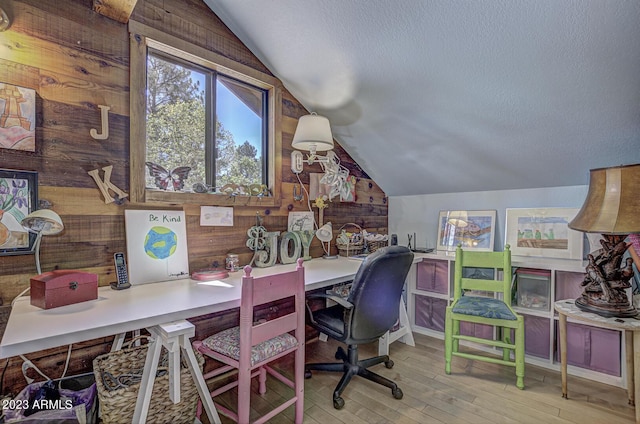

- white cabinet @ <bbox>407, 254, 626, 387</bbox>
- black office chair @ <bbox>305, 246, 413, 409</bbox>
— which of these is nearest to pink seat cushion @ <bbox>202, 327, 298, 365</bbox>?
black office chair @ <bbox>305, 246, 413, 409</bbox>

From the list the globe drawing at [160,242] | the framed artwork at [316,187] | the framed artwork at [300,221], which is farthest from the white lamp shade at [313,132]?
→ the globe drawing at [160,242]

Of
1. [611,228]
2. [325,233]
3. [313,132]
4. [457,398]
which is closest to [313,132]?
[313,132]

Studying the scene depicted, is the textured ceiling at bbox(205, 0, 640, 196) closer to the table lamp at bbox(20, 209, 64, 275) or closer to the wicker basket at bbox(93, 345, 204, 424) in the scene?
the table lamp at bbox(20, 209, 64, 275)

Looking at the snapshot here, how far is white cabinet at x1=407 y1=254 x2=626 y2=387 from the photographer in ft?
6.85

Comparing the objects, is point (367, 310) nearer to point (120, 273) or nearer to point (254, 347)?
point (254, 347)

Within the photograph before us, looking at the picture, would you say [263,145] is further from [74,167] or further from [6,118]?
[6,118]

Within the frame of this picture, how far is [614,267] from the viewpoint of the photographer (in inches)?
70.4

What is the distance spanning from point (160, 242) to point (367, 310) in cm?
126

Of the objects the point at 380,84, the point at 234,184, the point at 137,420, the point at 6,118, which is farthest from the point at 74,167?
the point at 380,84

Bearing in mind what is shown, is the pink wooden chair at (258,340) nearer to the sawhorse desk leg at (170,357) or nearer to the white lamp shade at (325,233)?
the sawhorse desk leg at (170,357)

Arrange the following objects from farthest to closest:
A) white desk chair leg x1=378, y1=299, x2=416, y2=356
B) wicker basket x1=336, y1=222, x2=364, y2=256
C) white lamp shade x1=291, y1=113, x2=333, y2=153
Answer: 1. wicker basket x1=336, y1=222, x2=364, y2=256
2. white desk chair leg x1=378, y1=299, x2=416, y2=356
3. white lamp shade x1=291, y1=113, x2=333, y2=153

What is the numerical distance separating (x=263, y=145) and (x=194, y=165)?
0.58 m

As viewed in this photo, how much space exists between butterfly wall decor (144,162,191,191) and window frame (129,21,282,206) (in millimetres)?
51

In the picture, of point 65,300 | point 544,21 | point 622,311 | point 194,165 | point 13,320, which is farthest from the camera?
point 194,165
